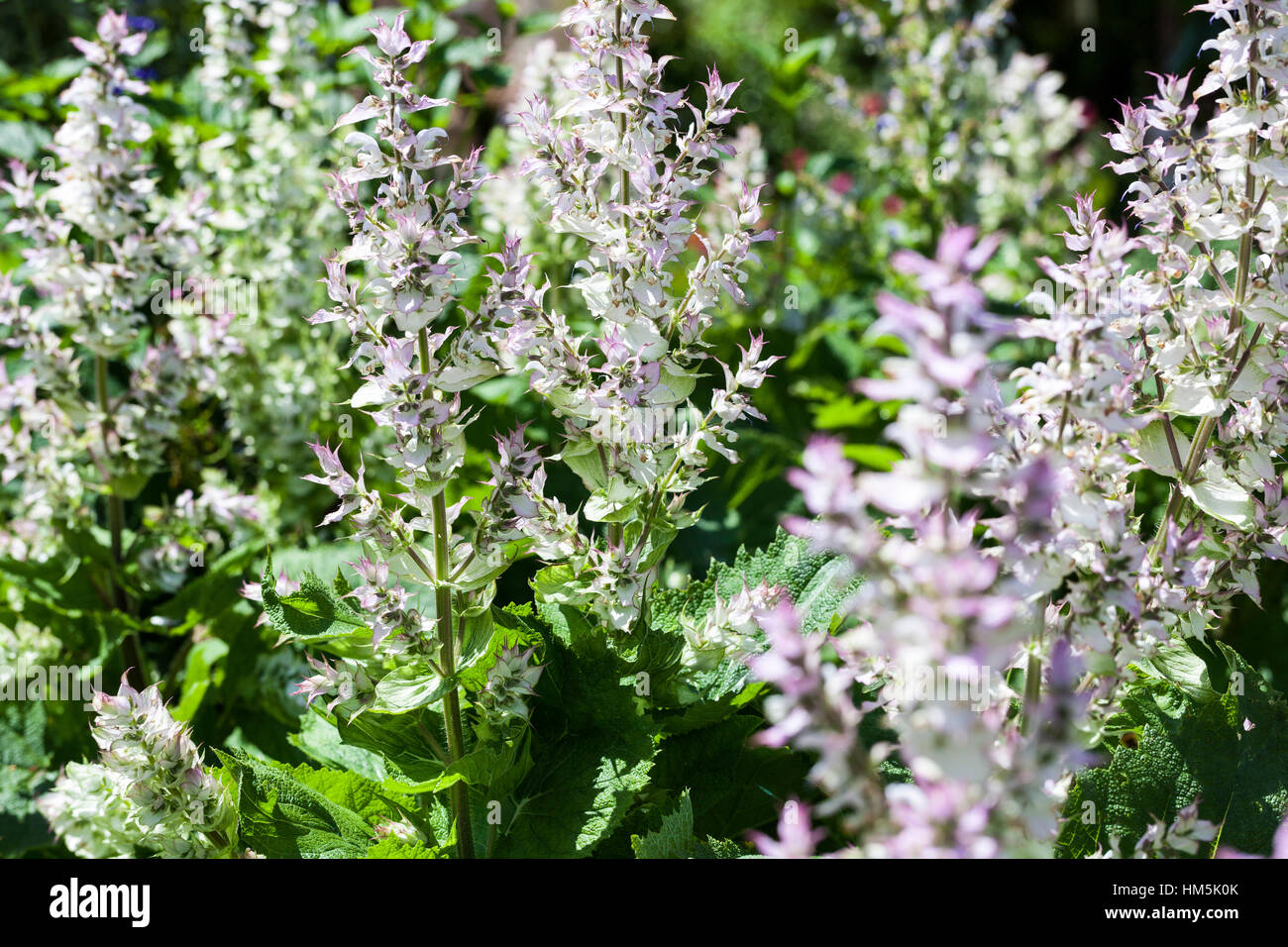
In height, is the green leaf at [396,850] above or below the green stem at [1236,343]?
below

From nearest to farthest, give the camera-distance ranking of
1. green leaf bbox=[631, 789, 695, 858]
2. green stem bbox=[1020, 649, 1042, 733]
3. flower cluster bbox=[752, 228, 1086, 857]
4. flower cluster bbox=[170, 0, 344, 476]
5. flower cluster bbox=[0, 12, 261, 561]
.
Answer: flower cluster bbox=[752, 228, 1086, 857] → green stem bbox=[1020, 649, 1042, 733] → green leaf bbox=[631, 789, 695, 858] → flower cluster bbox=[0, 12, 261, 561] → flower cluster bbox=[170, 0, 344, 476]

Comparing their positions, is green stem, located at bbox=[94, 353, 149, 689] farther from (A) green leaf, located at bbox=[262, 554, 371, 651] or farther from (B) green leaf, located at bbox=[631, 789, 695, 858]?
(B) green leaf, located at bbox=[631, 789, 695, 858]

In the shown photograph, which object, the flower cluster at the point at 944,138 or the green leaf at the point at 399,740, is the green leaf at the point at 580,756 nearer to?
the green leaf at the point at 399,740

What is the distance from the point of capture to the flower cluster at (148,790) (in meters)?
1.49

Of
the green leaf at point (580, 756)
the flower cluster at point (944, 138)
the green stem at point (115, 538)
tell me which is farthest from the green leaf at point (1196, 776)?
the flower cluster at point (944, 138)

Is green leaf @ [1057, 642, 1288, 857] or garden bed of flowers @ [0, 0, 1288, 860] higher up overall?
garden bed of flowers @ [0, 0, 1288, 860]

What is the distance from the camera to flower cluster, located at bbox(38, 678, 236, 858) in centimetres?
149

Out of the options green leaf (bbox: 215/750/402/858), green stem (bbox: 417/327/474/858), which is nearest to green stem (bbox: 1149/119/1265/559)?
green stem (bbox: 417/327/474/858)

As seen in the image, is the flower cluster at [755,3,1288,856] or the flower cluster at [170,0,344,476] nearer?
the flower cluster at [755,3,1288,856]

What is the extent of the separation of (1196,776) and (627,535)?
2.76 ft

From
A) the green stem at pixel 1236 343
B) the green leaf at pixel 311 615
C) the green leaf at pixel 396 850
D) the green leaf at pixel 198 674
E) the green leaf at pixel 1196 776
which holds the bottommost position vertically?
the green leaf at pixel 396 850

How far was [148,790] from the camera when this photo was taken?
151 centimetres

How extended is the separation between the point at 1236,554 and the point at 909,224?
93.9 inches
